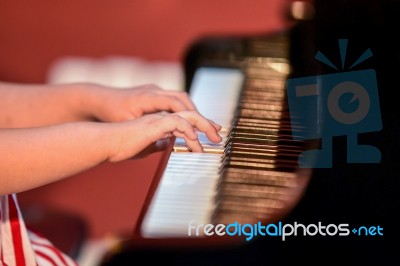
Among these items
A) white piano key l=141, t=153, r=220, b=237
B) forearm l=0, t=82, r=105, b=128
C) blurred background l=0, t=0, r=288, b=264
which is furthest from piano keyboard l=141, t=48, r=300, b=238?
blurred background l=0, t=0, r=288, b=264

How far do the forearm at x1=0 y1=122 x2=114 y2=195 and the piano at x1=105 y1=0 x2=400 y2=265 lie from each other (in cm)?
8

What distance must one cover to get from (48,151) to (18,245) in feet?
0.59

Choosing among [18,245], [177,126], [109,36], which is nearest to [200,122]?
[177,126]

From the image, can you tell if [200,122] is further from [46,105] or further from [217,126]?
[46,105]

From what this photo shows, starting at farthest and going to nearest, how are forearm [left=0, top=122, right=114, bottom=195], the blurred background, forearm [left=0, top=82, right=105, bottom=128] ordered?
the blurred background, forearm [left=0, top=82, right=105, bottom=128], forearm [left=0, top=122, right=114, bottom=195]

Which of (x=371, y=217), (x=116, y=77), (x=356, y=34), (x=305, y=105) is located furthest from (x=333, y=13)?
(x=116, y=77)

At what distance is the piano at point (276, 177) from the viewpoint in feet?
2.47

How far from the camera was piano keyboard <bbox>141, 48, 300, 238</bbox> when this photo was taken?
2.45 ft

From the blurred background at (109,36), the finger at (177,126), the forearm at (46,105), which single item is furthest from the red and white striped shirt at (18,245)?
the blurred background at (109,36)

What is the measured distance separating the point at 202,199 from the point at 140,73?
123 cm

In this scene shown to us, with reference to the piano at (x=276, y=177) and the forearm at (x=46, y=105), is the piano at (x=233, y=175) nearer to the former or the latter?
the piano at (x=276, y=177)

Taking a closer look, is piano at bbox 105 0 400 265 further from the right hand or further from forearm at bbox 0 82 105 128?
forearm at bbox 0 82 105 128

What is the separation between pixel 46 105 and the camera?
973mm

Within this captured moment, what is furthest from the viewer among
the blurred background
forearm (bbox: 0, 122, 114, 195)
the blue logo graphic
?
the blurred background
